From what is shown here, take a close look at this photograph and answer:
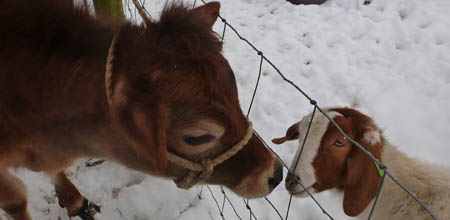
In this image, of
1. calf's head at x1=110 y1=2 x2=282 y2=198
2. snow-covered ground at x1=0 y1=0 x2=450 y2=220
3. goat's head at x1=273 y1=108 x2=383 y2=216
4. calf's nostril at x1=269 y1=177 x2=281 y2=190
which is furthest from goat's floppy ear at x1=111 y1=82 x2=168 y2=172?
snow-covered ground at x1=0 y1=0 x2=450 y2=220

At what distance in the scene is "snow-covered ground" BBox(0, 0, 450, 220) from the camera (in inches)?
118

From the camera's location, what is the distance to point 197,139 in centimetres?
152

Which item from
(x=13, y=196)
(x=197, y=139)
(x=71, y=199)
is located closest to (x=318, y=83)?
(x=197, y=139)

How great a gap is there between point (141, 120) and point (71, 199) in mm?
1990

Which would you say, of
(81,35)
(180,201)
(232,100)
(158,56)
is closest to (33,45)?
(81,35)

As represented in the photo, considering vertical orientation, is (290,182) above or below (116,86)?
below

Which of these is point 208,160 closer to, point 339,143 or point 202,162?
point 202,162

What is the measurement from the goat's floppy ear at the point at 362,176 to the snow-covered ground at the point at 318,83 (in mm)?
1030

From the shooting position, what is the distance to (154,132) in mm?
1311

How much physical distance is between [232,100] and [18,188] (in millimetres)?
1917

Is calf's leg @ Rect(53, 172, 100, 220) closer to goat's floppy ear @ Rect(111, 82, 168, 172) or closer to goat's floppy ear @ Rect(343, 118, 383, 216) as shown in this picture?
goat's floppy ear @ Rect(111, 82, 168, 172)

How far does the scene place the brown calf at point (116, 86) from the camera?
1.35 m

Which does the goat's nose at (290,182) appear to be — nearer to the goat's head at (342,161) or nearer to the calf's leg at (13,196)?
the goat's head at (342,161)

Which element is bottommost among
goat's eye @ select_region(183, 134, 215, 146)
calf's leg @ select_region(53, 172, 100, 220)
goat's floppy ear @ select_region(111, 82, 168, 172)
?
calf's leg @ select_region(53, 172, 100, 220)
